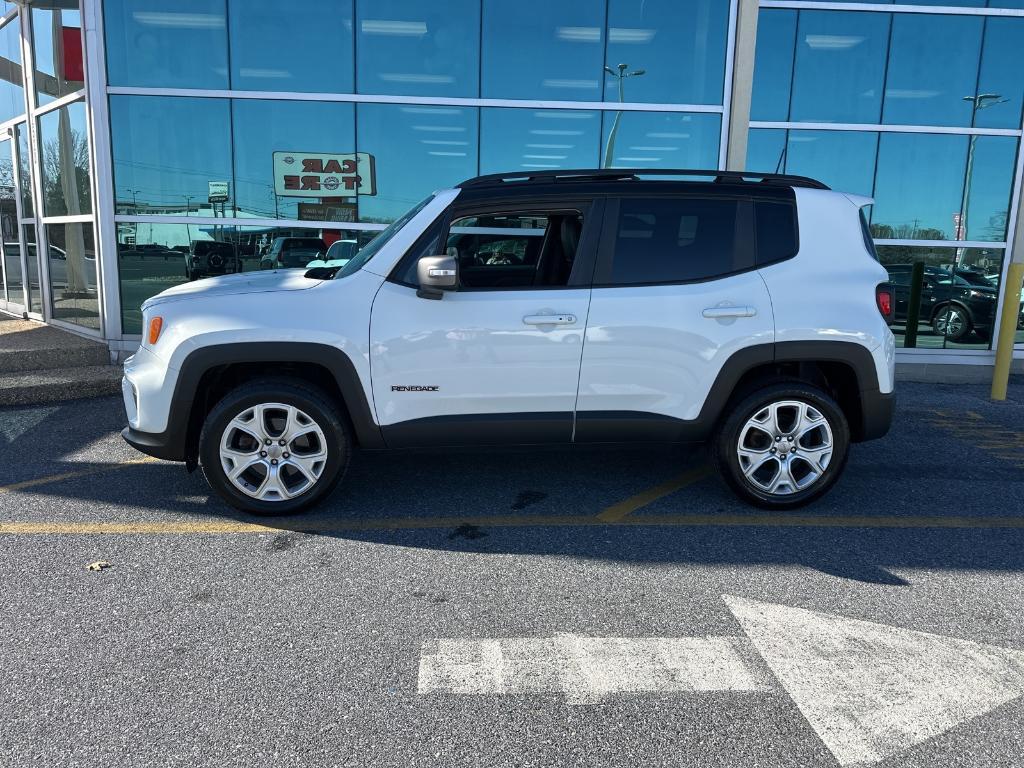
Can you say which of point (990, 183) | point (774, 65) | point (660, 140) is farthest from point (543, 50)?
point (990, 183)

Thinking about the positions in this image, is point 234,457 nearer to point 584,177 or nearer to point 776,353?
point 584,177

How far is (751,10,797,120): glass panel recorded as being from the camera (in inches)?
370

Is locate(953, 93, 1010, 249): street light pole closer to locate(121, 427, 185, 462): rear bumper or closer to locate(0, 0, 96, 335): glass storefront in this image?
locate(121, 427, 185, 462): rear bumper

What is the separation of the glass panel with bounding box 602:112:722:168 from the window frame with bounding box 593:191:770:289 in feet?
17.6

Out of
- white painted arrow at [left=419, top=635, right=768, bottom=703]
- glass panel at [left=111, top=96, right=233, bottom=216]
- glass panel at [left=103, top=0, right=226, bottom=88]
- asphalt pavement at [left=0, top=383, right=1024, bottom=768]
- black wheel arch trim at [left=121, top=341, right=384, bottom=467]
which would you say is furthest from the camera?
glass panel at [left=111, top=96, right=233, bottom=216]

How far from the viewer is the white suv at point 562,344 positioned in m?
4.00

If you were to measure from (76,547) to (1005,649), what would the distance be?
4.20 m

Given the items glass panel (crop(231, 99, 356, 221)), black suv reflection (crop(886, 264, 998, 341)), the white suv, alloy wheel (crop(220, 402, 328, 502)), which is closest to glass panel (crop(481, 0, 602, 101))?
glass panel (crop(231, 99, 356, 221))

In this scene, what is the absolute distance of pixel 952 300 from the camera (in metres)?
9.48

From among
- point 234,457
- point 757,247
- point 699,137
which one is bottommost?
point 234,457

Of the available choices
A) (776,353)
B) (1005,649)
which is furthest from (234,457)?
(1005,649)

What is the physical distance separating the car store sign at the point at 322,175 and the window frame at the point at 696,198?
19.2ft

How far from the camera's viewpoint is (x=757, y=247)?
4.24m

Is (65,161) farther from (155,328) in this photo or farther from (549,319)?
(549,319)
